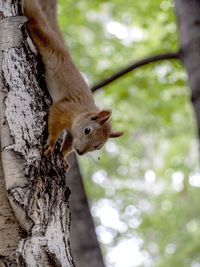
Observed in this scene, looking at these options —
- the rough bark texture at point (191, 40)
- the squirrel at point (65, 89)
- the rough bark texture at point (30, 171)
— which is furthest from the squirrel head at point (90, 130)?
the rough bark texture at point (191, 40)

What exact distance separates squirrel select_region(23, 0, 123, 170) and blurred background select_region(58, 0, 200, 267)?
4.39ft

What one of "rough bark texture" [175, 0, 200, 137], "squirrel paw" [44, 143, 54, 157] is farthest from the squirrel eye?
"rough bark texture" [175, 0, 200, 137]

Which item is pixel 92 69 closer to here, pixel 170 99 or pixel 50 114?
pixel 170 99

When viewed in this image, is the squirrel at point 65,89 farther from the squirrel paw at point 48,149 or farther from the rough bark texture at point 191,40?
the rough bark texture at point 191,40

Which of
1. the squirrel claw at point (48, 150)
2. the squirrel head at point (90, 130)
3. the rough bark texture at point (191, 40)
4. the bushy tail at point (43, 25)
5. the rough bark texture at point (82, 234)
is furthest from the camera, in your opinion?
the rough bark texture at point (191, 40)

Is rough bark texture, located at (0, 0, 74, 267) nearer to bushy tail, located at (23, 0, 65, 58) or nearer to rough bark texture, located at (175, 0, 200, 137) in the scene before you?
bushy tail, located at (23, 0, 65, 58)

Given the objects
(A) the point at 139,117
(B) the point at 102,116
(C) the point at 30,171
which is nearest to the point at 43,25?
(B) the point at 102,116

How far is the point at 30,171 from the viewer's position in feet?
5.30

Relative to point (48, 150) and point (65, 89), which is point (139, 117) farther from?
point (48, 150)

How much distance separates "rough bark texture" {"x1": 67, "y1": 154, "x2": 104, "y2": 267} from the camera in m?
2.93

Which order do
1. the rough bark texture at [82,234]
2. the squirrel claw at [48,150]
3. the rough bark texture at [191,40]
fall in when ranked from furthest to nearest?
the rough bark texture at [191,40] → the rough bark texture at [82,234] → the squirrel claw at [48,150]

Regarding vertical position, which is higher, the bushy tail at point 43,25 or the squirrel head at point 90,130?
the bushy tail at point 43,25

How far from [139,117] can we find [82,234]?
3638 mm

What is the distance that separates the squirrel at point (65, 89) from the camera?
2.39 metres
